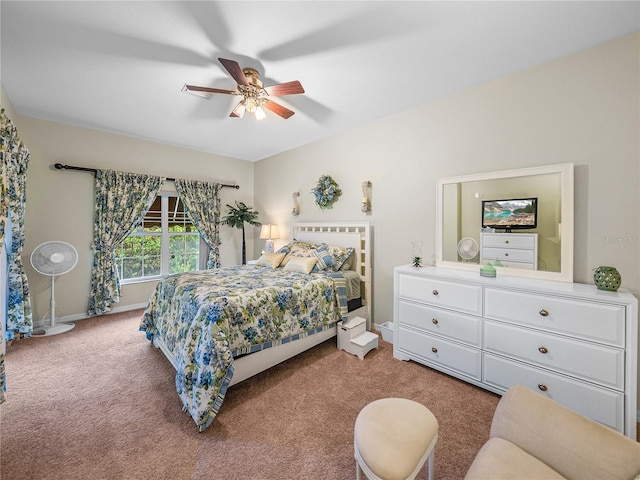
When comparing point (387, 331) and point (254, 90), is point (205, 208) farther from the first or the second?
point (387, 331)

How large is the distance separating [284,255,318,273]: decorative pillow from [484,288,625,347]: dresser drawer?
1854mm

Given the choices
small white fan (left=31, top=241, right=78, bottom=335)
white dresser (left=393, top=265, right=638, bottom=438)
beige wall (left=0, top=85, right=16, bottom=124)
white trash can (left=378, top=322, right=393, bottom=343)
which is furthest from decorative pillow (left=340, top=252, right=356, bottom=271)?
beige wall (left=0, top=85, right=16, bottom=124)

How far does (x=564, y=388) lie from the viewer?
5.75ft

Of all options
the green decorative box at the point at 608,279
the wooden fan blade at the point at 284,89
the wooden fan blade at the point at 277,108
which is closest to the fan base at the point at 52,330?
the wooden fan blade at the point at 277,108

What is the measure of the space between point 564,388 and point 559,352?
24 cm

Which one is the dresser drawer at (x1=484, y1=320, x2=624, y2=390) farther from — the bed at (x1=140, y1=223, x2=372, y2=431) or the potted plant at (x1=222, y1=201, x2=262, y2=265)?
the potted plant at (x1=222, y1=201, x2=262, y2=265)

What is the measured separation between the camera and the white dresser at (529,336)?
1.58 metres

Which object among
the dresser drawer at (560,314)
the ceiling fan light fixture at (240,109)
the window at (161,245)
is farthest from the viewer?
the window at (161,245)

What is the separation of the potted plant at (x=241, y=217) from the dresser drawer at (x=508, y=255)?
3853mm

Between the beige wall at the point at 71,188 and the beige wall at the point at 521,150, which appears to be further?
the beige wall at the point at 71,188

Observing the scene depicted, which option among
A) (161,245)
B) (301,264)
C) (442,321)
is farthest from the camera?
(161,245)

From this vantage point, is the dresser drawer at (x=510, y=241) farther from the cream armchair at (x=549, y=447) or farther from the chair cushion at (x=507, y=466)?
the chair cushion at (x=507, y=466)

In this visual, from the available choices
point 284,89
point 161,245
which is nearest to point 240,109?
point 284,89

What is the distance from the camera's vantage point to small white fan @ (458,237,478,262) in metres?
2.52
